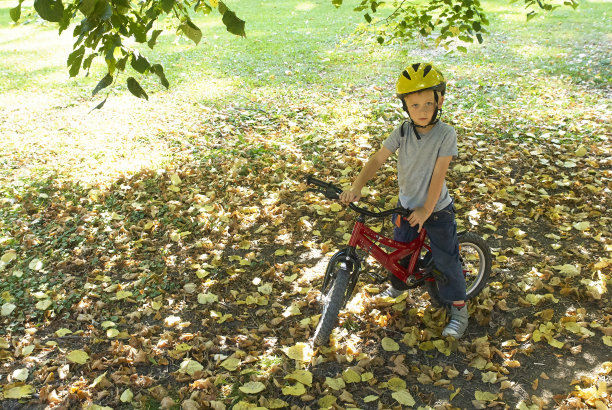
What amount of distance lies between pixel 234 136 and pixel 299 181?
1.65m

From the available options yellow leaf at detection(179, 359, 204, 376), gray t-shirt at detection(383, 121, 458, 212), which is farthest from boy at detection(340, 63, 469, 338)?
yellow leaf at detection(179, 359, 204, 376)

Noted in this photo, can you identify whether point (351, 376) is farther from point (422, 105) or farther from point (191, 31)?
point (191, 31)

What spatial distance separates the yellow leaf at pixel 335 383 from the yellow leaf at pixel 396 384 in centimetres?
26

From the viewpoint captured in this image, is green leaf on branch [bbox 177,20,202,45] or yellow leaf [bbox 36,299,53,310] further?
yellow leaf [bbox 36,299,53,310]

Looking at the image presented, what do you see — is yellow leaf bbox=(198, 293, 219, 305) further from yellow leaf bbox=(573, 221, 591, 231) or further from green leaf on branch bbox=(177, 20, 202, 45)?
yellow leaf bbox=(573, 221, 591, 231)

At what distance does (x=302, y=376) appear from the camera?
2764 millimetres

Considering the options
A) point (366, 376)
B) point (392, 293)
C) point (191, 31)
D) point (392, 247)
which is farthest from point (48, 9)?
point (392, 293)

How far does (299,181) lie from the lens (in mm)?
5070

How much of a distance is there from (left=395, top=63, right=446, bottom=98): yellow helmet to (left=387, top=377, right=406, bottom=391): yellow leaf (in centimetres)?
161

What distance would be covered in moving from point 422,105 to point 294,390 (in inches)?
67.4

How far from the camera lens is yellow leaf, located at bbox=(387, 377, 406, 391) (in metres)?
2.69

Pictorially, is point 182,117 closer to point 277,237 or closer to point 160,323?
point 277,237

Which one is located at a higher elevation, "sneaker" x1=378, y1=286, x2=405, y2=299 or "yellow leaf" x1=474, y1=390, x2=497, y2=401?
"yellow leaf" x1=474, y1=390, x2=497, y2=401

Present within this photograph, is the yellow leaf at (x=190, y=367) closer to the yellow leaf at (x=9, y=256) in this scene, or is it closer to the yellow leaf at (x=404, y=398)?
the yellow leaf at (x=404, y=398)
